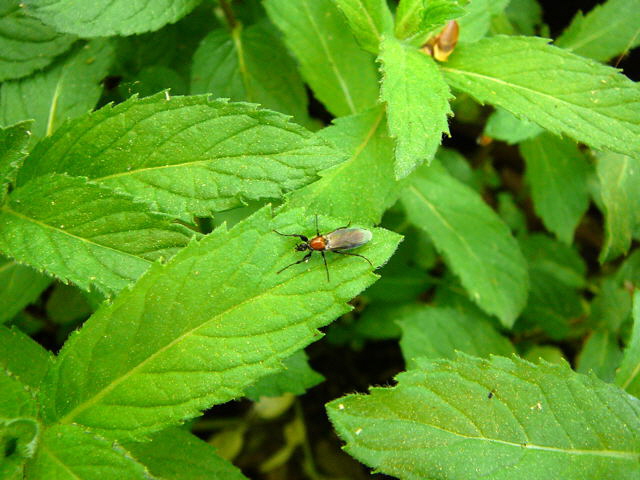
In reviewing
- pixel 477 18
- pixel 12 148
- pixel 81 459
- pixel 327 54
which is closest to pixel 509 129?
pixel 477 18

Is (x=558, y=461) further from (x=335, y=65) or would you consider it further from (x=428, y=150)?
(x=335, y=65)

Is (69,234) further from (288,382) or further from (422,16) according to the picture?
(422,16)

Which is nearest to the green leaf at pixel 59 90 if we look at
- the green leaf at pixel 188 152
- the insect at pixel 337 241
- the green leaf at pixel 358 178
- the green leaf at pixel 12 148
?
the green leaf at pixel 188 152

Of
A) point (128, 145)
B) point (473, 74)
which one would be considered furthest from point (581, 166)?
point (128, 145)

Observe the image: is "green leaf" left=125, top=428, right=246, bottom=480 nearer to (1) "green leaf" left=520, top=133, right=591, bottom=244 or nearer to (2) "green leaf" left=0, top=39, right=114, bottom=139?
(2) "green leaf" left=0, top=39, right=114, bottom=139

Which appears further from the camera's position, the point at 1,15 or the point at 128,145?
the point at 1,15

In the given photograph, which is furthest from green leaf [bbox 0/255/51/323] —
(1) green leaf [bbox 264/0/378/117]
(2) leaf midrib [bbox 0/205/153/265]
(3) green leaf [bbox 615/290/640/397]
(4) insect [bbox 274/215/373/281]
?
(3) green leaf [bbox 615/290/640/397]
